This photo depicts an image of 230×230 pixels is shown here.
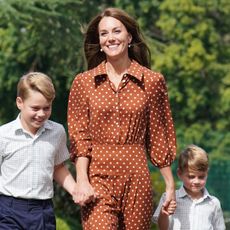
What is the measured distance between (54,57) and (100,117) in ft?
31.9

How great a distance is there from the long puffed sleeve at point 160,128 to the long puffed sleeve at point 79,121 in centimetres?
38

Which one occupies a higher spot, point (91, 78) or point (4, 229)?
point (91, 78)

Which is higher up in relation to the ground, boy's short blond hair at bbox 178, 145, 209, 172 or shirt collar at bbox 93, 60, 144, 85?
shirt collar at bbox 93, 60, 144, 85

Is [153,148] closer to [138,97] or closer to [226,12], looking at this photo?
[138,97]

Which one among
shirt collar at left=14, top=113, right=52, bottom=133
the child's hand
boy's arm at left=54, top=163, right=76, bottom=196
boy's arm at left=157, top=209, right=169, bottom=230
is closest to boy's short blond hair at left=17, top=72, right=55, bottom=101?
shirt collar at left=14, top=113, right=52, bottom=133

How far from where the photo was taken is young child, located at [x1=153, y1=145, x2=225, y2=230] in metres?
5.97

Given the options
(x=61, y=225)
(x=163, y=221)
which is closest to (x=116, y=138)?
(x=163, y=221)

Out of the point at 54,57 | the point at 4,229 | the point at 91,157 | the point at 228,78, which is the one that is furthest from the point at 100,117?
the point at 228,78

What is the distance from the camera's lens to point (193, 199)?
6.08 m

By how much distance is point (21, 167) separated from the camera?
527 centimetres

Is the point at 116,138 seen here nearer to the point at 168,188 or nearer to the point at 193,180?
the point at 168,188

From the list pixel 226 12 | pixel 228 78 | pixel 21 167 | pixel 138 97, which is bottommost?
pixel 228 78

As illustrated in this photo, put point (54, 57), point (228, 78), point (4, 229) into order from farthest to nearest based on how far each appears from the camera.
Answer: point (228, 78)
point (54, 57)
point (4, 229)

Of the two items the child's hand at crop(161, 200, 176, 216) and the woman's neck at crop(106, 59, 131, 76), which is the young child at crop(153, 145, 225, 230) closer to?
the child's hand at crop(161, 200, 176, 216)
